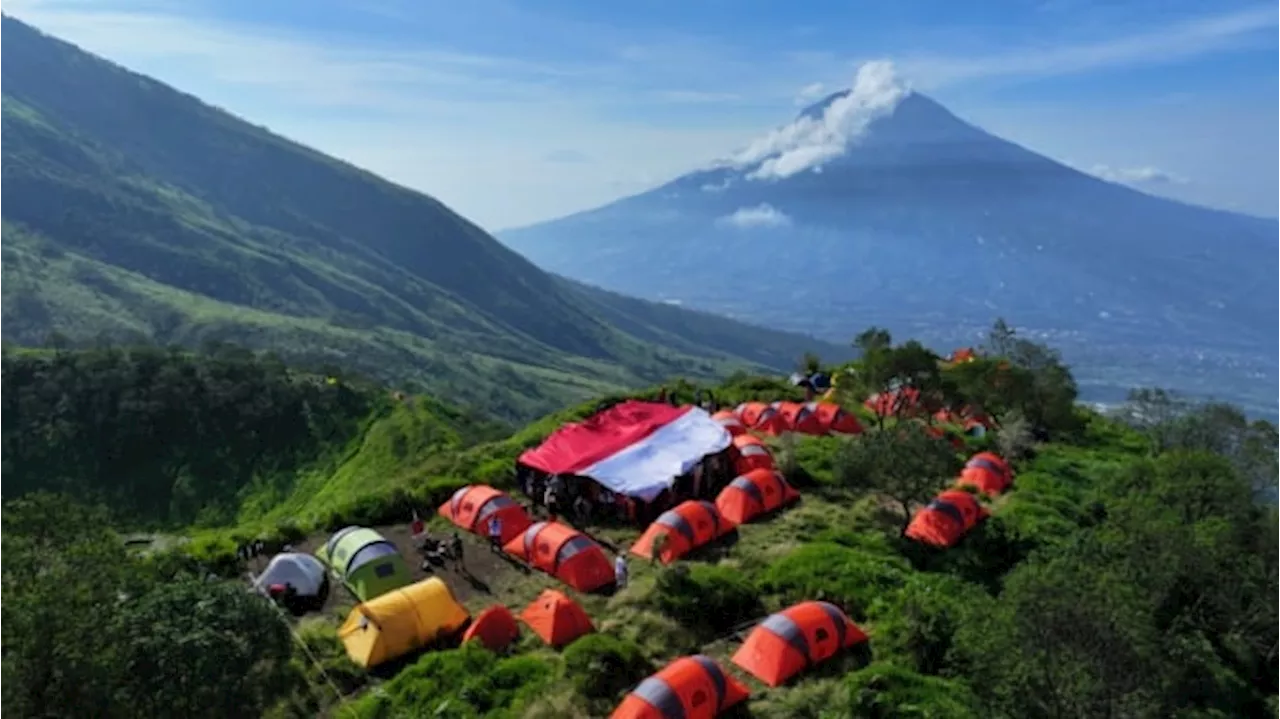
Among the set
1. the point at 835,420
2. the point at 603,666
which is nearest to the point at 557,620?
the point at 603,666

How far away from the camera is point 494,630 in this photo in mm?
22312

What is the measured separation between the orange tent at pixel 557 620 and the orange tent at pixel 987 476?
18961mm

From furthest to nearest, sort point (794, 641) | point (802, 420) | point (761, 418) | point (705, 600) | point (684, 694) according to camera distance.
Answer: point (761, 418) → point (802, 420) → point (705, 600) → point (794, 641) → point (684, 694)

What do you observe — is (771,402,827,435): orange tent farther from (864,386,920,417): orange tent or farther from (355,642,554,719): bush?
(355,642,554,719): bush

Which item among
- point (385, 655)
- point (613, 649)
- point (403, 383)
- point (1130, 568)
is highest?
point (1130, 568)

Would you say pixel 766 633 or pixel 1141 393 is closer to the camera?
pixel 766 633

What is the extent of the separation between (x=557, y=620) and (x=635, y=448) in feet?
40.7

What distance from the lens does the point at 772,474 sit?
3278cm

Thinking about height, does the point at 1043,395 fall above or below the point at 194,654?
above

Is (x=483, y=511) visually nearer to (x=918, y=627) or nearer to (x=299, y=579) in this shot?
(x=299, y=579)

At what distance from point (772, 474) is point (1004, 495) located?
9.84 m

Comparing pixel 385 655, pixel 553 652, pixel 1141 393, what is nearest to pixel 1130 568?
pixel 553 652

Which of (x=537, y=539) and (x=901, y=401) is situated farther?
(x=901, y=401)

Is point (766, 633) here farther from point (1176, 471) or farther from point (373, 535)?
point (1176, 471)
